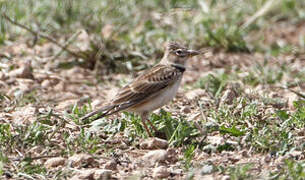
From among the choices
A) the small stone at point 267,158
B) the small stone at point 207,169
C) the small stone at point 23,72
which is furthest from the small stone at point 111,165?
the small stone at point 23,72

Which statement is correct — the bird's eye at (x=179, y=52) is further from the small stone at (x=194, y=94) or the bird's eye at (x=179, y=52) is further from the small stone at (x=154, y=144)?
the small stone at (x=154, y=144)

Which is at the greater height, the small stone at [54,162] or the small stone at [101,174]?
the small stone at [54,162]

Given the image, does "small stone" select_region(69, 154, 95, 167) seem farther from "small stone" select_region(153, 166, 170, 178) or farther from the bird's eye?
→ the bird's eye

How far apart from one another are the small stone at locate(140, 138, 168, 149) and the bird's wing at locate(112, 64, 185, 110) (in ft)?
1.77

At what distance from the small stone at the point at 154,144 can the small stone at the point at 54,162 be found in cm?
91

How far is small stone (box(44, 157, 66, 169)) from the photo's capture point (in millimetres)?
5492

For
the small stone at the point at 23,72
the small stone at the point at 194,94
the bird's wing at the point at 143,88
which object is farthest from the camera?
the small stone at the point at 23,72

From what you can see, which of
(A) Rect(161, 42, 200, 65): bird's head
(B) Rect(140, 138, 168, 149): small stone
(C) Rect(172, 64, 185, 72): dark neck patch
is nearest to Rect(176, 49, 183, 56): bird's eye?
(A) Rect(161, 42, 200, 65): bird's head

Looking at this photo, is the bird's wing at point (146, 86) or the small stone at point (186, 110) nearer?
the bird's wing at point (146, 86)

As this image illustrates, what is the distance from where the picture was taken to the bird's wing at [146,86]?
6457 millimetres

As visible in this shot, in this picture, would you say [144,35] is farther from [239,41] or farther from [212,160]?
[212,160]

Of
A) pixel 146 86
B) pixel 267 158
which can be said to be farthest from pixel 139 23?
pixel 267 158

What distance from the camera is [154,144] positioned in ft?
19.5

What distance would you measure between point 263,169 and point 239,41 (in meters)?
4.70
